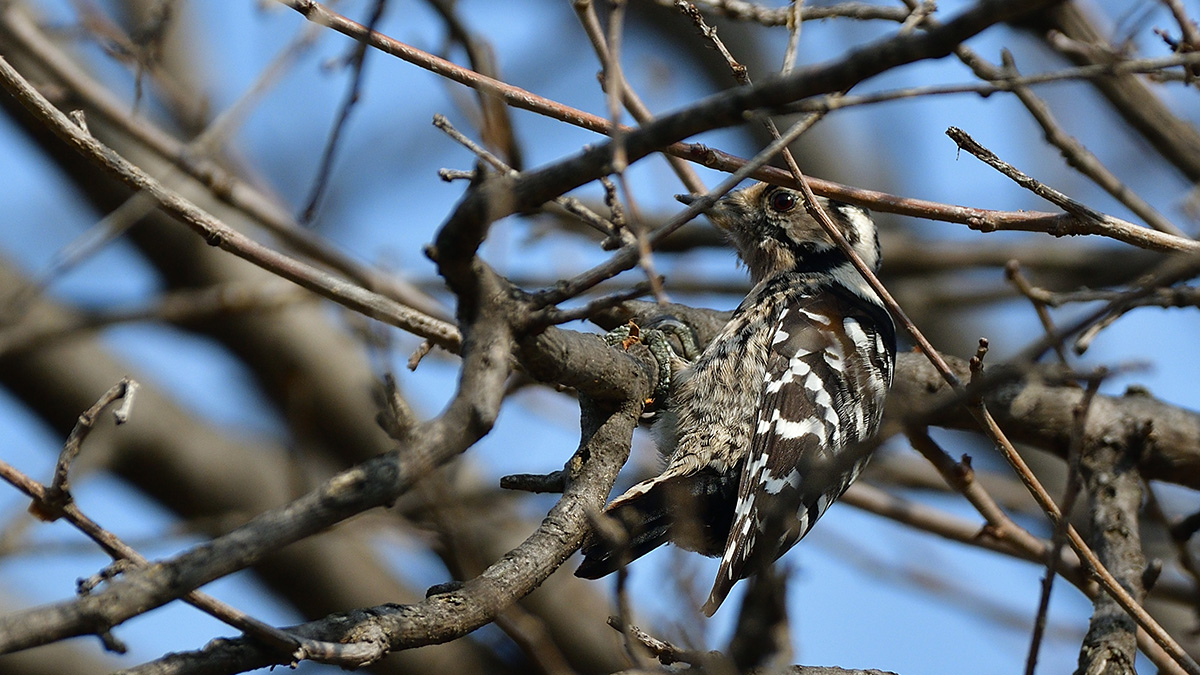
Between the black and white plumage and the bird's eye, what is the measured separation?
1.38 ft

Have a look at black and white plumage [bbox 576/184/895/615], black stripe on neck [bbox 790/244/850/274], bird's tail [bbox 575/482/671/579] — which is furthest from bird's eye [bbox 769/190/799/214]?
bird's tail [bbox 575/482/671/579]

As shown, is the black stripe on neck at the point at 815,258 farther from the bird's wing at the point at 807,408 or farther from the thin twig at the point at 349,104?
the thin twig at the point at 349,104

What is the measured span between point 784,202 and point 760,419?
4.25 ft

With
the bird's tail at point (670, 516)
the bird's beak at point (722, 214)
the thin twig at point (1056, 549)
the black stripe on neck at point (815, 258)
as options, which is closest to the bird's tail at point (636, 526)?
the bird's tail at point (670, 516)

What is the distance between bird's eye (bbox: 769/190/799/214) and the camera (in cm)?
440

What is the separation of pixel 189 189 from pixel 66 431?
176 cm

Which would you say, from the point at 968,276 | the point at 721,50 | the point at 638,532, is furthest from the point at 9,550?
the point at 968,276

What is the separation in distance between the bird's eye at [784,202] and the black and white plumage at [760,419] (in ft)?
1.38

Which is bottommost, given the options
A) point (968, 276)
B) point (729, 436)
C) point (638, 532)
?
point (638, 532)

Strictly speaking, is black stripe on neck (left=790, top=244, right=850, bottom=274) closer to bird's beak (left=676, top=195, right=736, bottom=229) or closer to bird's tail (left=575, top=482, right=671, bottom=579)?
bird's beak (left=676, top=195, right=736, bottom=229)

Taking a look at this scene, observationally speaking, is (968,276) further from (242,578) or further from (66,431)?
(66,431)

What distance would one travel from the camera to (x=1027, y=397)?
12.5ft

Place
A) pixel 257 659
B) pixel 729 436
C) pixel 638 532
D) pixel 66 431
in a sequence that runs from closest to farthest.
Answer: pixel 257 659
pixel 638 532
pixel 729 436
pixel 66 431

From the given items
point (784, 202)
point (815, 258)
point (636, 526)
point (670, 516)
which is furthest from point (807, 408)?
point (784, 202)
